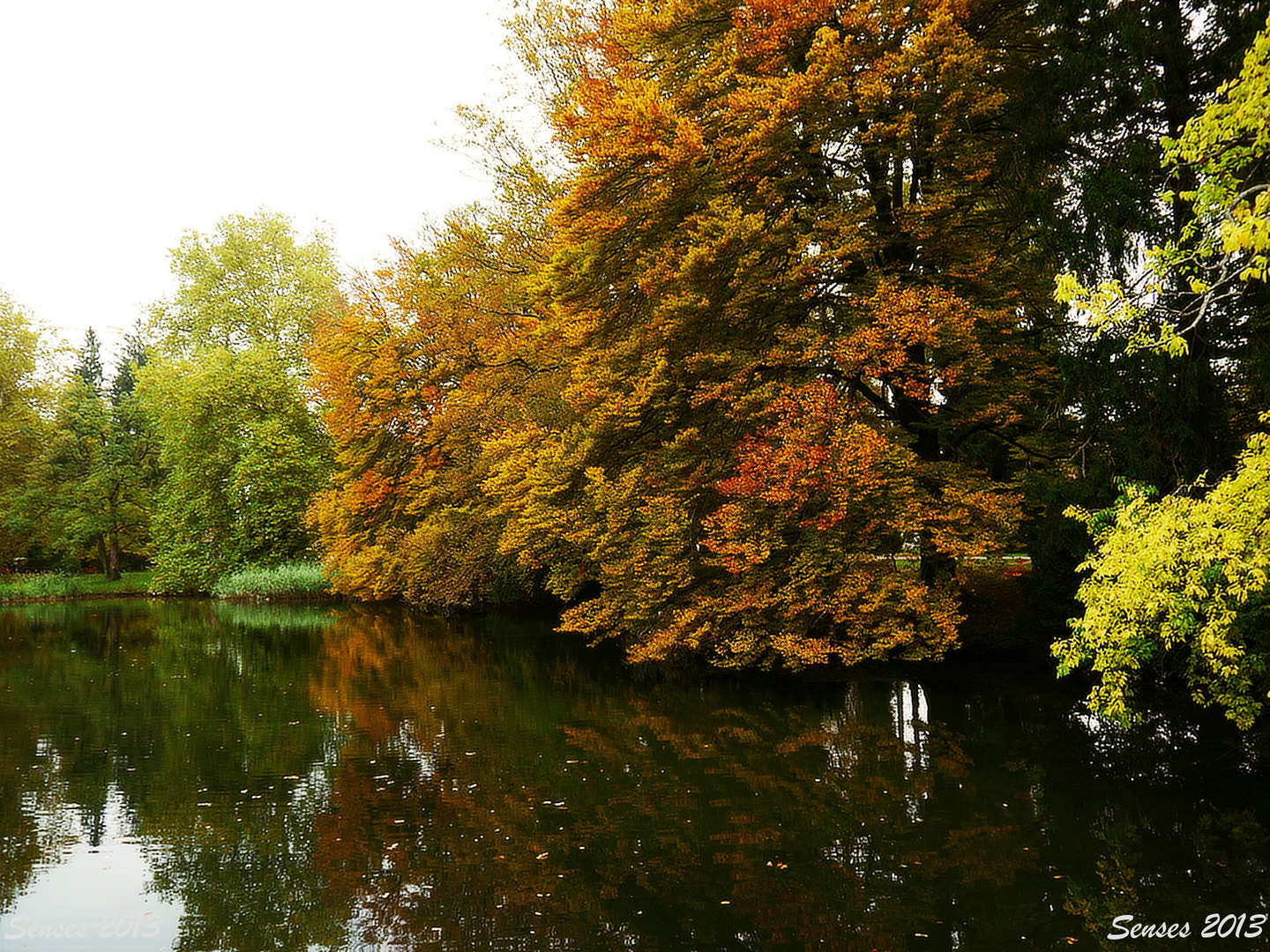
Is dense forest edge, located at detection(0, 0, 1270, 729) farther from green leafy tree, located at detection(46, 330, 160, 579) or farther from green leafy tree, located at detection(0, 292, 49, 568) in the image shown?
green leafy tree, located at detection(0, 292, 49, 568)

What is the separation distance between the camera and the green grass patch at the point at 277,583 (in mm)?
34219

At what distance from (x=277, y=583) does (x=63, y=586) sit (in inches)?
429

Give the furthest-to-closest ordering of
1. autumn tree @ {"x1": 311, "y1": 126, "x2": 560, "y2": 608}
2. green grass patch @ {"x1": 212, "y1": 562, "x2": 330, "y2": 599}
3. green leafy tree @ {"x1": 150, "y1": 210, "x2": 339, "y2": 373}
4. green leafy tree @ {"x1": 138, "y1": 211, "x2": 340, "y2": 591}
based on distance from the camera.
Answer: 1. green leafy tree @ {"x1": 150, "y1": 210, "x2": 339, "y2": 373}
2. green leafy tree @ {"x1": 138, "y1": 211, "x2": 340, "y2": 591}
3. green grass patch @ {"x1": 212, "y1": 562, "x2": 330, "y2": 599}
4. autumn tree @ {"x1": 311, "y1": 126, "x2": 560, "y2": 608}

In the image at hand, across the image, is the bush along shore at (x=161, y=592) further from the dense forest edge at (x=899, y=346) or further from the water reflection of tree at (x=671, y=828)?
the water reflection of tree at (x=671, y=828)

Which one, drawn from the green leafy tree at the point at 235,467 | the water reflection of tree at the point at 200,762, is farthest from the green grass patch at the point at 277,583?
the water reflection of tree at the point at 200,762

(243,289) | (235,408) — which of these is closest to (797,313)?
(235,408)

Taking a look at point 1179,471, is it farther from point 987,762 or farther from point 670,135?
point 670,135

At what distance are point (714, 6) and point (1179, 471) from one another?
946cm

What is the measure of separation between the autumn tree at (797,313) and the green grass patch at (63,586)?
31.6 m

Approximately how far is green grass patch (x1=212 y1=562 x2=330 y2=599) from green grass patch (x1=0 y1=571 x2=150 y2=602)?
20.7 ft

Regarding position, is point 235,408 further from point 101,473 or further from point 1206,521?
point 1206,521

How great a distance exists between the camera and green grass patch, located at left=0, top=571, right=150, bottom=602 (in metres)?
36.9
